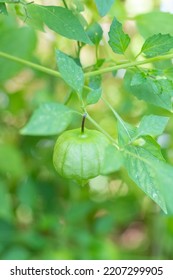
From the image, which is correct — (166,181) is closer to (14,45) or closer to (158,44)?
(158,44)

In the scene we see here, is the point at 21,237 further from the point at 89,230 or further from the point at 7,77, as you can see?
the point at 7,77

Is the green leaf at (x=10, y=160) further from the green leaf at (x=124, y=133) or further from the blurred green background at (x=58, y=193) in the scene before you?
the green leaf at (x=124, y=133)

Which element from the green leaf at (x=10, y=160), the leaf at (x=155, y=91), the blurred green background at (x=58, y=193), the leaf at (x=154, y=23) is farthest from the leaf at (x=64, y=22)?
the green leaf at (x=10, y=160)

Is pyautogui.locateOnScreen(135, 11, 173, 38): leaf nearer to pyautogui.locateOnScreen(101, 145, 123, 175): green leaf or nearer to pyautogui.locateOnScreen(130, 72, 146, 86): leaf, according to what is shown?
pyautogui.locateOnScreen(130, 72, 146, 86): leaf

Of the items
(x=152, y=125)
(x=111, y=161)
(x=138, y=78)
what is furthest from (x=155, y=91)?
(x=111, y=161)

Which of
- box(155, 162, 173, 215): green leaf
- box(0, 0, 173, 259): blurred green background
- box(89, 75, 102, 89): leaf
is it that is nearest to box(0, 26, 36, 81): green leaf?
box(0, 0, 173, 259): blurred green background
